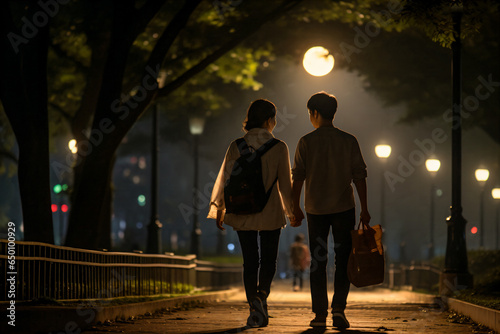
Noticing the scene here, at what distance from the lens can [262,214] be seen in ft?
27.8

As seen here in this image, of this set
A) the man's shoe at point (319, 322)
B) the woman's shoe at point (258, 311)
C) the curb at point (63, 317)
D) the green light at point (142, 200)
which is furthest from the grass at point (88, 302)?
the green light at point (142, 200)

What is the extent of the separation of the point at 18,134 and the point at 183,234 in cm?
8721

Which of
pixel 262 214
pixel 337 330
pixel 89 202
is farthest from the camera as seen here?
pixel 89 202

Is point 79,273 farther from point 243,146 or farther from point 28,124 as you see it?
point 243,146

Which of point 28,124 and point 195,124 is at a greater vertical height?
point 195,124

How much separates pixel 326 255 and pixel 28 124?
20.5 ft

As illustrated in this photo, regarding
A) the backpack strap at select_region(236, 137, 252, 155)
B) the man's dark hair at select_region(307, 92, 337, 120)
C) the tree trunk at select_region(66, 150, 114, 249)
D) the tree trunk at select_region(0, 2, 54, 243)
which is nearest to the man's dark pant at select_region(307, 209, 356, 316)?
the backpack strap at select_region(236, 137, 252, 155)

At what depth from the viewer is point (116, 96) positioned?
13.9 m

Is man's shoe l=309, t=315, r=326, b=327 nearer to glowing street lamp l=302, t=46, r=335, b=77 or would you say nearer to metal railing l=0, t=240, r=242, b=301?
metal railing l=0, t=240, r=242, b=301

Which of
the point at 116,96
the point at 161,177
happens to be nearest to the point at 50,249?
the point at 116,96

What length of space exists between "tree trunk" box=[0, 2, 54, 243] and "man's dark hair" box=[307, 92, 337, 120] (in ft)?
18.3

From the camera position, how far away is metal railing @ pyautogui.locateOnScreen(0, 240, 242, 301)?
30.1 ft

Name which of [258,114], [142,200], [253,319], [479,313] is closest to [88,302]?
[253,319]

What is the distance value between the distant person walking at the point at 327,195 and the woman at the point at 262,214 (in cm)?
16
